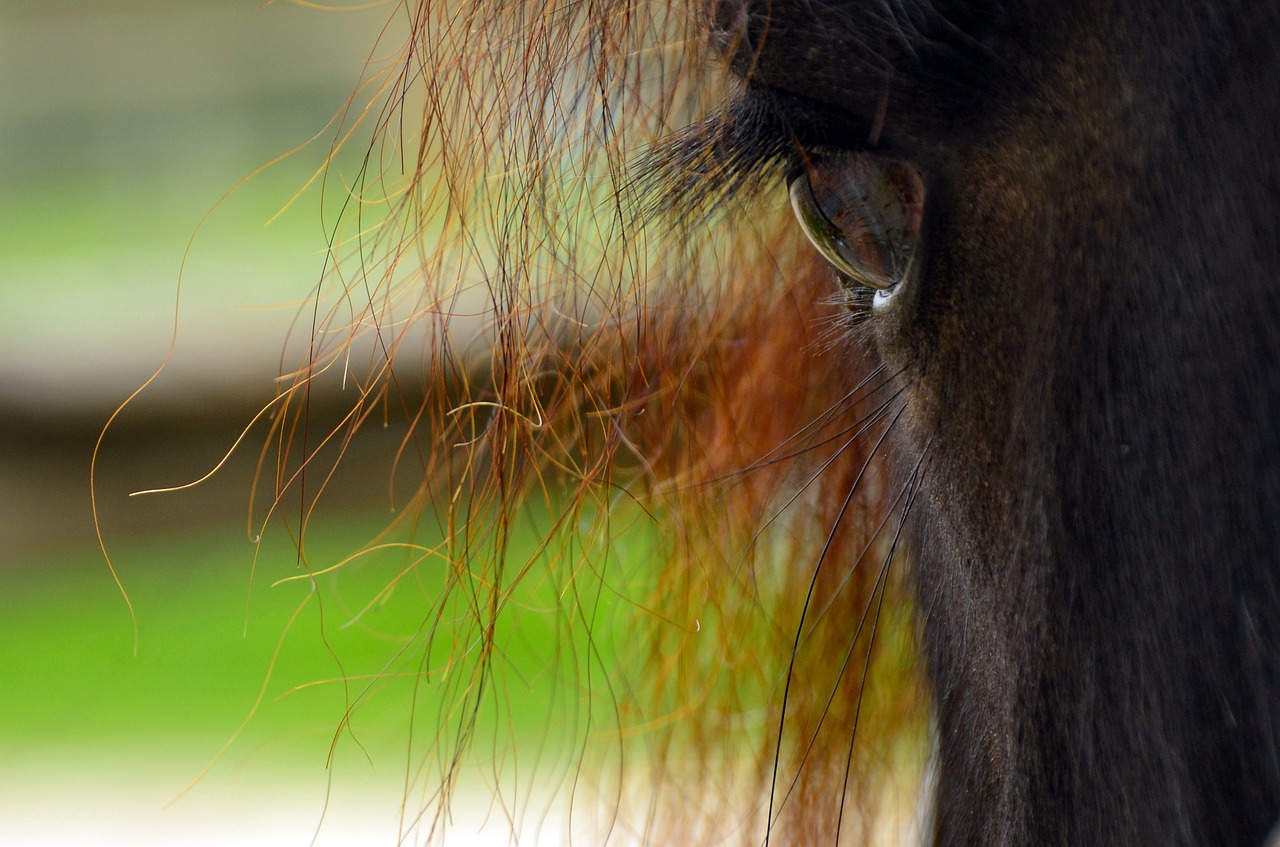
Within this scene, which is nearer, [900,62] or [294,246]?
[900,62]

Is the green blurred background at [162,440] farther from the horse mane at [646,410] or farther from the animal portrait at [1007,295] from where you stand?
the animal portrait at [1007,295]

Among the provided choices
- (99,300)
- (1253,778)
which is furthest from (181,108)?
(1253,778)

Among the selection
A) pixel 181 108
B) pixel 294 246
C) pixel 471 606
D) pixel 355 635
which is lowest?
pixel 355 635

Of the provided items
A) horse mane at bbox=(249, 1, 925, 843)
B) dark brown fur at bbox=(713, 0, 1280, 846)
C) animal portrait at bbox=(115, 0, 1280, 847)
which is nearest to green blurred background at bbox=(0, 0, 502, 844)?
horse mane at bbox=(249, 1, 925, 843)

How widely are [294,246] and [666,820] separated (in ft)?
8.62

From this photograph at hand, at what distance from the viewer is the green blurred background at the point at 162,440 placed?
204 centimetres

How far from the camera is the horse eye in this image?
35cm

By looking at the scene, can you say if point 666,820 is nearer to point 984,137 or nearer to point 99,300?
point 984,137

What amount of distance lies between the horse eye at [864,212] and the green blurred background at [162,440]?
144 cm

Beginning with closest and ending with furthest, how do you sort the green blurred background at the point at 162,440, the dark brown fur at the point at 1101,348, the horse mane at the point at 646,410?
the dark brown fur at the point at 1101,348 < the horse mane at the point at 646,410 < the green blurred background at the point at 162,440

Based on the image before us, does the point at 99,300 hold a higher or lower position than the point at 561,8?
lower

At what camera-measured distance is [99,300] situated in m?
2.79

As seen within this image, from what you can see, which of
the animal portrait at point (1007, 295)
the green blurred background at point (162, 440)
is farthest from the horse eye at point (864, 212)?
the green blurred background at point (162, 440)

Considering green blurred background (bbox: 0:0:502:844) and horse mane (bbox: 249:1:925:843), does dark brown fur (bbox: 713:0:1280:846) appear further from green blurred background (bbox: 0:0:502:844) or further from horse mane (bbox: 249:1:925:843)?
green blurred background (bbox: 0:0:502:844)
